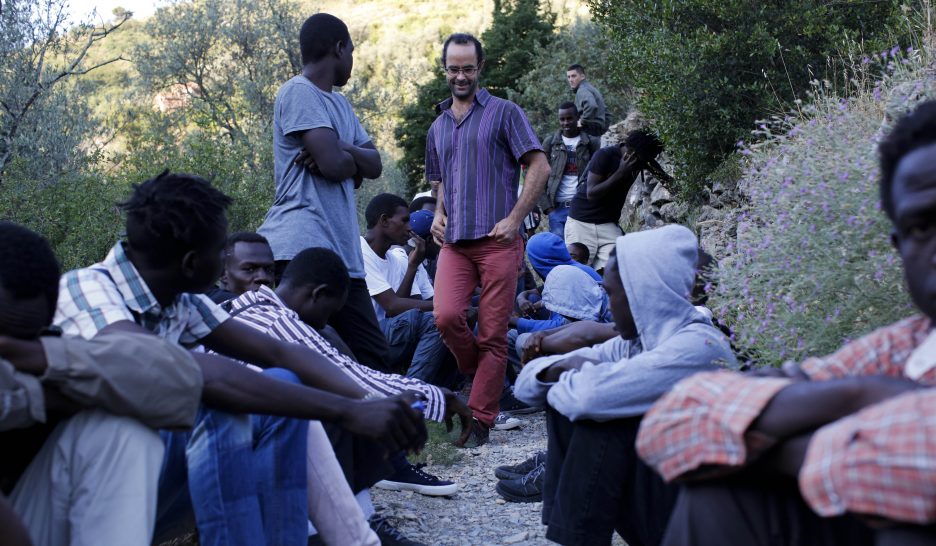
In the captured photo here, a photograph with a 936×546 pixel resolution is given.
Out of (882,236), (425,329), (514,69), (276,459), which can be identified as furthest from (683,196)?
(514,69)

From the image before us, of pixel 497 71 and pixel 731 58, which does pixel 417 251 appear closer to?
pixel 731 58

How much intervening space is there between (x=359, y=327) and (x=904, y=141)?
3339 millimetres

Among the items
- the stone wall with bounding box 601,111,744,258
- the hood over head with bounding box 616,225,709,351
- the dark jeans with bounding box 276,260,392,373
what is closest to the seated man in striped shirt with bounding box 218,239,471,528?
the dark jeans with bounding box 276,260,392,373

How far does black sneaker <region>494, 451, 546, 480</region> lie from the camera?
5.13m

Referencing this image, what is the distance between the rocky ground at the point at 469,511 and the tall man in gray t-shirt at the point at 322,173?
75cm

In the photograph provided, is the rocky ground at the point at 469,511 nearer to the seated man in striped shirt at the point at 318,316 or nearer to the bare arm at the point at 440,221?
the seated man in striped shirt at the point at 318,316

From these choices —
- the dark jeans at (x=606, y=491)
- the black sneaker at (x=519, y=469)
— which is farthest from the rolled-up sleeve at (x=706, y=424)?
the black sneaker at (x=519, y=469)

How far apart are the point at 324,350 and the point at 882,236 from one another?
2.11 metres

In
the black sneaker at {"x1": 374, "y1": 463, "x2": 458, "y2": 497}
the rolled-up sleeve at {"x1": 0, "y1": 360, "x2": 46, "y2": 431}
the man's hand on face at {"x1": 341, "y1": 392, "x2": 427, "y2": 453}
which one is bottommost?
the black sneaker at {"x1": 374, "y1": 463, "x2": 458, "y2": 497}

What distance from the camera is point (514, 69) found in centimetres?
2548

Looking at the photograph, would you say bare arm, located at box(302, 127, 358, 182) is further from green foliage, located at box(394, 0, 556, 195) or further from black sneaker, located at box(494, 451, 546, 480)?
green foliage, located at box(394, 0, 556, 195)

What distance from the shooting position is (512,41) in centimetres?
2594

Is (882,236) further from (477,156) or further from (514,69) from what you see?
(514,69)

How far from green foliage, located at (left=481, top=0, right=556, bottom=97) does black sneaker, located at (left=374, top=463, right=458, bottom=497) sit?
20.7m
